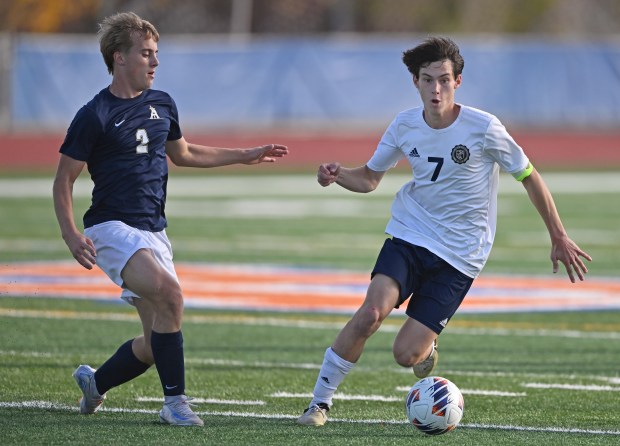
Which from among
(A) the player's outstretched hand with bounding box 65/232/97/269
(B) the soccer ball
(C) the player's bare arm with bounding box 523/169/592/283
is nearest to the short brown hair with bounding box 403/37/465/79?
(C) the player's bare arm with bounding box 523/169/592/283

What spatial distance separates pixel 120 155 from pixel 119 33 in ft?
2.22

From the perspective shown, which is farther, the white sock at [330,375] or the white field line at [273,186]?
the white field line at [273,186]

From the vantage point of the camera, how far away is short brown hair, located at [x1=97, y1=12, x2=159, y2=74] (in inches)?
276

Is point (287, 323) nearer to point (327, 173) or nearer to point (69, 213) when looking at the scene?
point (327, 173)

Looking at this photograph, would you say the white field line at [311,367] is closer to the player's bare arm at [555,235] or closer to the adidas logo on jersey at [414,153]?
the player's bare arm at [555,235]

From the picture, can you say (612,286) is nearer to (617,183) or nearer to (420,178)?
(420,178)

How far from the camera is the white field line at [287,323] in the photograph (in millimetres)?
10461

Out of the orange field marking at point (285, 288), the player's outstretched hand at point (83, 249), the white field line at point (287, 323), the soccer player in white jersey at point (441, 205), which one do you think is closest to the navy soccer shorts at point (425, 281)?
the soccer player in white jersey at point (441, 205)

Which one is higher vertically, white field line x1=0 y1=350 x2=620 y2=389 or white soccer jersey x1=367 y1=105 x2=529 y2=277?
white soccer jersey x1=367 y1=105 x2=529 y2=277

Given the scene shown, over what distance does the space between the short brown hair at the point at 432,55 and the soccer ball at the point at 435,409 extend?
5.89 ft

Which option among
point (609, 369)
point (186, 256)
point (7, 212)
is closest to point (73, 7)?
point (7, 212)

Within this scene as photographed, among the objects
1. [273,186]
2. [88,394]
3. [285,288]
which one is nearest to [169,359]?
[88,394]

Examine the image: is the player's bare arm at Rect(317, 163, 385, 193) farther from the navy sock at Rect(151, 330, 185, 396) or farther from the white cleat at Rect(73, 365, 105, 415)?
the white cleat at Rect(73, 365, 105, 415)

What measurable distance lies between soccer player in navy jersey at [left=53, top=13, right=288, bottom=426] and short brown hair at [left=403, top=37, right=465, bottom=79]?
1391 mm
